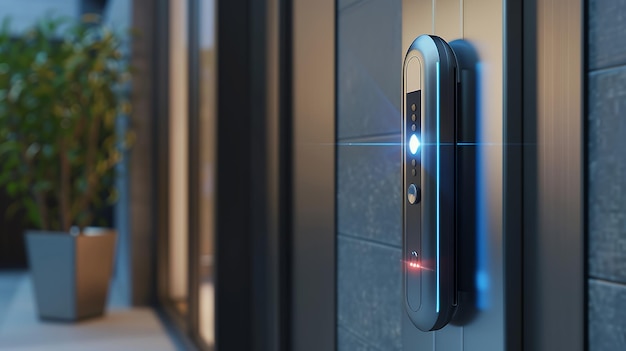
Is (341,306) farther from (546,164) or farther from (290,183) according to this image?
(546,164)

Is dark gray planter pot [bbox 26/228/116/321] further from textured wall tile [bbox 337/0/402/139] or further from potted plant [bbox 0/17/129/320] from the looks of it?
textured wall tile [bbox 337/0/402/139]

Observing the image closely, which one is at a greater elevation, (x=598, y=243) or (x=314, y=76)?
(x=314, y=76)

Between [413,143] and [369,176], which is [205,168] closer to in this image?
[369,176]

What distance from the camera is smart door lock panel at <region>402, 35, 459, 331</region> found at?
822mm

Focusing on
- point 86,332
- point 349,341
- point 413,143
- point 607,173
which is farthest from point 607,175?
point 86,332

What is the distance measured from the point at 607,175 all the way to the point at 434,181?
0.21 metres

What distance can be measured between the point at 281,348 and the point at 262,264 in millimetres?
227

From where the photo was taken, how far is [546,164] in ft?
2.44

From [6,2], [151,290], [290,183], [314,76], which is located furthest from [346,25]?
[6,2]

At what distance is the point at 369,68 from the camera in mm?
1184

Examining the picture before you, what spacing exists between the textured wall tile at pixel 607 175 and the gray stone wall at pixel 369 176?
40cm

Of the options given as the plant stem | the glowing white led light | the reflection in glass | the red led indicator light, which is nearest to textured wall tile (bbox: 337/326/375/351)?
the red led indicator light

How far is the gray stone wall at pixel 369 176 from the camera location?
109 cm

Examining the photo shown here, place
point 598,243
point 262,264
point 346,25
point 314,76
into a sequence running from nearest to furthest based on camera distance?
point 598,243, point 346,25, point 314,76, point 262,264
